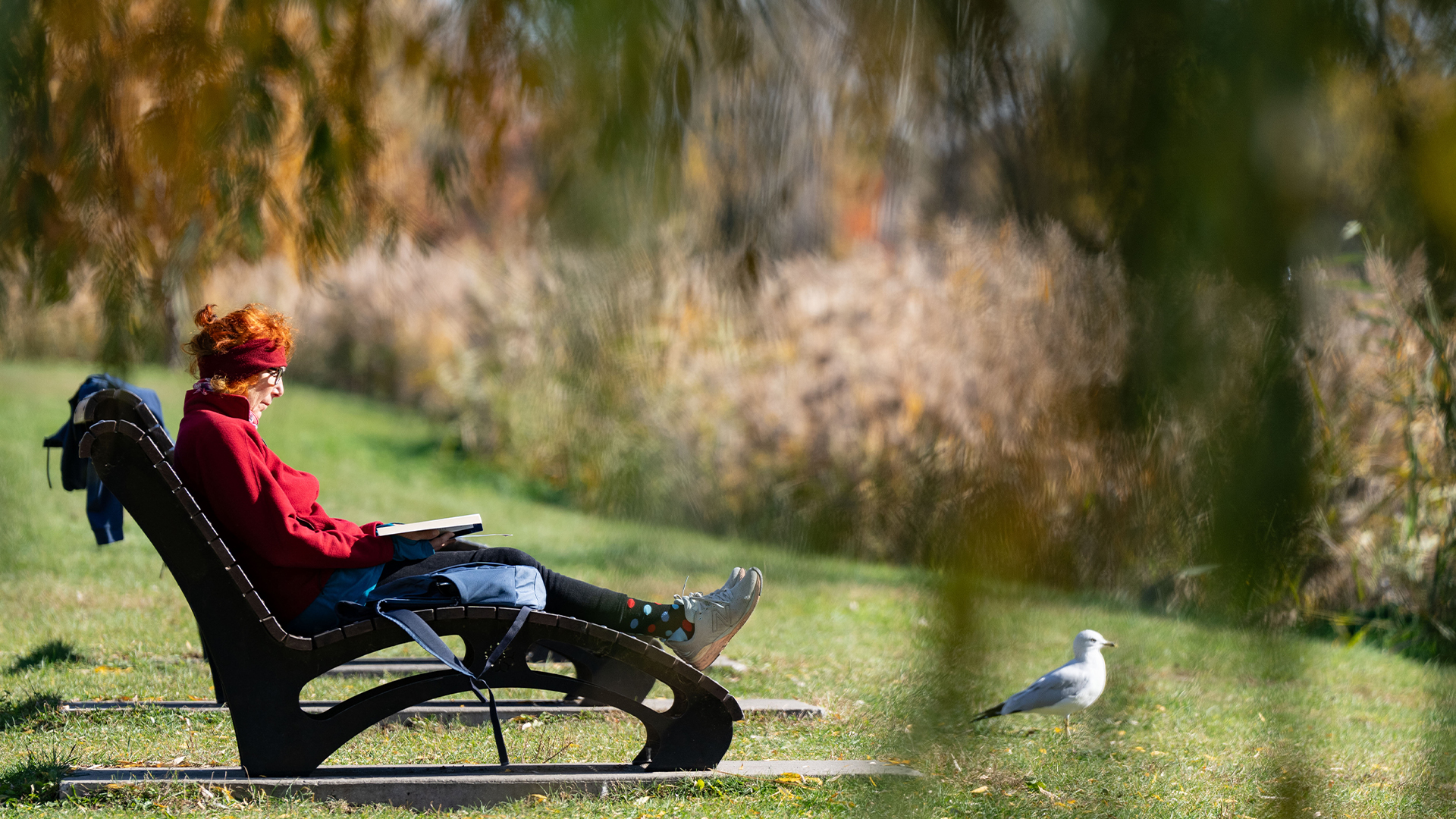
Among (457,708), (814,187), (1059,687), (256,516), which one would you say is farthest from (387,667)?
(814,187)

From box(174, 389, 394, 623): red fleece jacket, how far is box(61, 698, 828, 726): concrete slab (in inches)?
40.4

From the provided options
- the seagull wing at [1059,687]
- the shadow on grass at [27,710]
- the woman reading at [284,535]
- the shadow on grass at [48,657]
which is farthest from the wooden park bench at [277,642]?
the shadow on grass at [48,657]

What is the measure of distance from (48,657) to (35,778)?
225 cm

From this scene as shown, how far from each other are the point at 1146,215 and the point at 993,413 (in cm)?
19

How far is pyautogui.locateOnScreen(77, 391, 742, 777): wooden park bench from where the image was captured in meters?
3.07

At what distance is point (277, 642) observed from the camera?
124 inches

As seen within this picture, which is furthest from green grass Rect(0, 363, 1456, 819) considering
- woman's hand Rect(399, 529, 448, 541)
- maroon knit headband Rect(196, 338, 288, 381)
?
woman's hand Rect(399, 529, 448, 541)

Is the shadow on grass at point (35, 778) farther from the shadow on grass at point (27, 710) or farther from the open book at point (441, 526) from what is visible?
the open book at point (441, 526)

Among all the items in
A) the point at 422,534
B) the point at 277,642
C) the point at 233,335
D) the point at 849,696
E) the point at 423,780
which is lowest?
the point at 849,696

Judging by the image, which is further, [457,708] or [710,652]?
[457,708]

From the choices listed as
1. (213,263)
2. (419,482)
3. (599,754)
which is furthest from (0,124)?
(419,482)

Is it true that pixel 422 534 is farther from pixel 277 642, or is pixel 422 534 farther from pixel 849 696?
pixel 849 696

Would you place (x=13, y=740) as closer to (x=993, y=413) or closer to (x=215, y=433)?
(x=215, y=433)

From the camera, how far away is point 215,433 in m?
3.25
